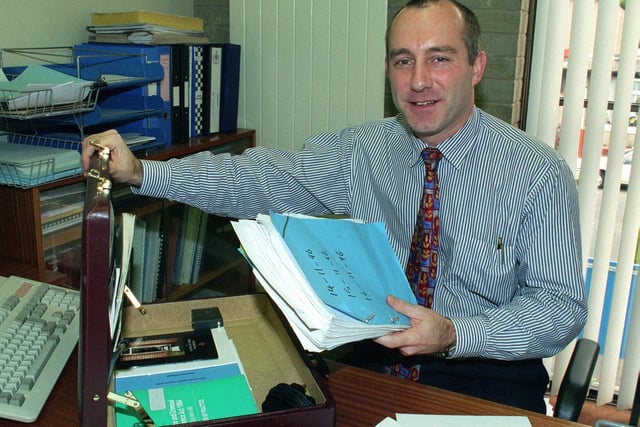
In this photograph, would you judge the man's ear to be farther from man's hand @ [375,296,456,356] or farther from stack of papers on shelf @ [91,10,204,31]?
stack of papers on shelf @ [91,10,204,31]

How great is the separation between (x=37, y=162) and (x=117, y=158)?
0.40m

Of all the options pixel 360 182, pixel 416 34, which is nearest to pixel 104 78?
pixel 360 182

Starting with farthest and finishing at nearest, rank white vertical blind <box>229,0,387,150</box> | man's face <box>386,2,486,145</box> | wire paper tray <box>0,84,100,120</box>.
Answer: white vertical blind <box>229,0,387,150</box> < wire paper tray <box>0,84,100,120</box> < man's face <box>386,2,486,145</box>

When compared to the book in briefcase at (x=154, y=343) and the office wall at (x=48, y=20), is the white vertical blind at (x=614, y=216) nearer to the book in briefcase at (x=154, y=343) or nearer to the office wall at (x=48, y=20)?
the book in briefcase at (x=154, y=343)

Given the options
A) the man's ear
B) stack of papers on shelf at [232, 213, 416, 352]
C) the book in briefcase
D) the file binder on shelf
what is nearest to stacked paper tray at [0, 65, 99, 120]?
the book in briefcase

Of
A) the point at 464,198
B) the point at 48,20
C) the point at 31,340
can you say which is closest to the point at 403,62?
the point at 464,198

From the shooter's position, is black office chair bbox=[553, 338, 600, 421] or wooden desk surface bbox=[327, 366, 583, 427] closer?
wooden desk surface bbox=[327, 366, 583, 427]

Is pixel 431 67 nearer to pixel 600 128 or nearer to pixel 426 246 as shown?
pixel 426 246

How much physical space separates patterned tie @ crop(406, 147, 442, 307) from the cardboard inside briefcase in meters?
0.40

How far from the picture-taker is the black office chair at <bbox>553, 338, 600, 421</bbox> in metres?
1.21

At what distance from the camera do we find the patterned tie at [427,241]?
1445 mm

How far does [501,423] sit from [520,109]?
1.34 m

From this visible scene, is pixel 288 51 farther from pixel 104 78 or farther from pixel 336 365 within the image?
pixel 336 365

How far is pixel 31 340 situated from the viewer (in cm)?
110
